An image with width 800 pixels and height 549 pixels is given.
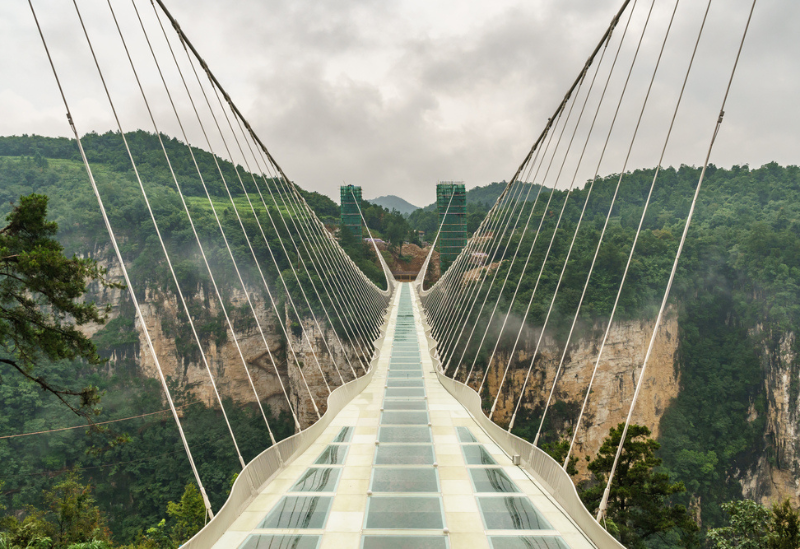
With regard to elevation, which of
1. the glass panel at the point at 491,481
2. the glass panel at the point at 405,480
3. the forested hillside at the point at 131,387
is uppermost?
the glass panel at the point at 491,481

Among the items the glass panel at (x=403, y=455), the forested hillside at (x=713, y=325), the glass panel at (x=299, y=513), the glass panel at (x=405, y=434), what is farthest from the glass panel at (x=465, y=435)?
the forested hillside at (x=713, y=325)

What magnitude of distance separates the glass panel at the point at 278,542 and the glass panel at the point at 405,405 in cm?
469

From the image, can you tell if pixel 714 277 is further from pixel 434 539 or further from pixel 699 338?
pixel 434 539

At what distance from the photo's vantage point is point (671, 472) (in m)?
26.4

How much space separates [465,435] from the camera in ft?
21.7

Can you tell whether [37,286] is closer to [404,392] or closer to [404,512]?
[404,512]

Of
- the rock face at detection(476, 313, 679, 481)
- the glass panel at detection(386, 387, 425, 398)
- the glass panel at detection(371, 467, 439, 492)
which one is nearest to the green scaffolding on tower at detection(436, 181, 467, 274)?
the rock face at detection(476, 313, 679, 481)

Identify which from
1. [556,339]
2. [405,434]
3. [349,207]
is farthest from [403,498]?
[349,207]

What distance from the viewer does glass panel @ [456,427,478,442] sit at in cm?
638

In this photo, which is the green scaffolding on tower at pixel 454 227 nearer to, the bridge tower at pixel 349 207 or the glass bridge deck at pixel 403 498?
the bridge tower at pixel 349 207

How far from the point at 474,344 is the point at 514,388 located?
3848mm

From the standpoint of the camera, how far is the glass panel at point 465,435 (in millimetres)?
6381

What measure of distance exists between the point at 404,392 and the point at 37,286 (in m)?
6.68

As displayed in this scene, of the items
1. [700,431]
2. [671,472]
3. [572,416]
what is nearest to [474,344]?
[572,416]
